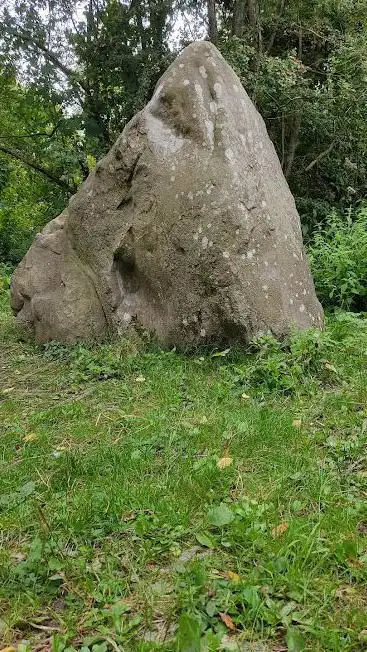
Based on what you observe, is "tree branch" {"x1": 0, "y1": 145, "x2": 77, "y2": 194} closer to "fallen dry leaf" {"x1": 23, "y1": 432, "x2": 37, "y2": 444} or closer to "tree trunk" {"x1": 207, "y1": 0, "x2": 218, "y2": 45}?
"tree trunk" {"x1": 207, "y1": 0, "x2": 218, "y2": 45}

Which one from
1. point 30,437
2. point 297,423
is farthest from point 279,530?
point 30,437

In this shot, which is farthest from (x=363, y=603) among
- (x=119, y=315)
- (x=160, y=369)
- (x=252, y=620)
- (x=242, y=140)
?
(x=242, y=140)

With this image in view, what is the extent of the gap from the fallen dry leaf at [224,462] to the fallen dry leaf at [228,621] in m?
0.98

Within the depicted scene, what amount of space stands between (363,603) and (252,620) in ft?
1.26

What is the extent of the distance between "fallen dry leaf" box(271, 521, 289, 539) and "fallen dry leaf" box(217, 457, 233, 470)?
544mm

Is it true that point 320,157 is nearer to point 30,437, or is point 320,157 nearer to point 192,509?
point 30,437

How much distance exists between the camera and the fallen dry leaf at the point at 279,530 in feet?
7.35

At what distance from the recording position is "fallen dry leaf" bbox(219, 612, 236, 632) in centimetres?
183

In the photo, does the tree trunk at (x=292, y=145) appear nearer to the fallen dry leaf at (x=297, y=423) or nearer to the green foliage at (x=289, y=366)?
the green foliage at (x=289, y=366)

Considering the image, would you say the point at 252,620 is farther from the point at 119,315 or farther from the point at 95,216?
the point at 95,216

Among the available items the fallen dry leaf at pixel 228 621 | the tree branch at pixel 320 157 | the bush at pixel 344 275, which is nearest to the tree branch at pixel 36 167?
the tree branch at pixel 320 157

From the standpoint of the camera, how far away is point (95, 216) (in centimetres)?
561

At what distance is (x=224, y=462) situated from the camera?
2861 mm

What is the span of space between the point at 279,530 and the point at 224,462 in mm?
629
